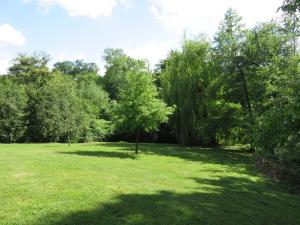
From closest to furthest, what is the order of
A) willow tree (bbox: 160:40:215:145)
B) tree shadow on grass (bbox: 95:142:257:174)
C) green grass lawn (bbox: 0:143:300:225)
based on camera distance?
1. green grass lawn (bbox: 0:143:300:225)
2. tree shadow on grass (bbox: 95:142:257:174)
3. willow tree (bbox: 160:40:215:145)

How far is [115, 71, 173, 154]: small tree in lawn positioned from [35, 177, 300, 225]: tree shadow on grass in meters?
8.33

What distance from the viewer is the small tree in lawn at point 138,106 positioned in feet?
64.7

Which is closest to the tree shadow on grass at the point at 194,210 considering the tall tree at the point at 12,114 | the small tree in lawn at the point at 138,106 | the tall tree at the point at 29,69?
the small tree in lawn at the point at 138,106

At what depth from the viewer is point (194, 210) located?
27.2ft

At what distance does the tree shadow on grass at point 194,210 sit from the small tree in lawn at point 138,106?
8325 millimetres

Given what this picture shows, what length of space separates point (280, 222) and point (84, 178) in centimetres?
580

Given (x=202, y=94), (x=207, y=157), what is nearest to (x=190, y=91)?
(x=202, y=94)

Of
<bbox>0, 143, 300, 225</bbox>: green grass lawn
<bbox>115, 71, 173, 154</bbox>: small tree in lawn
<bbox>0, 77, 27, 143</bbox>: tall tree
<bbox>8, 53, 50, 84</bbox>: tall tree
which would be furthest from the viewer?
<bbox>8, 53, 50, 84</bbox>: tall tree

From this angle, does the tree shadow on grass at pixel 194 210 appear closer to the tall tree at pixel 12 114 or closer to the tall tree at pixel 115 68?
the tall tree at pixel 12 114

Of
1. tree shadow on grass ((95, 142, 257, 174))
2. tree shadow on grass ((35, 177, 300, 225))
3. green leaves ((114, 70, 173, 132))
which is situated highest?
green leaves ((114, 70, 173, 132))

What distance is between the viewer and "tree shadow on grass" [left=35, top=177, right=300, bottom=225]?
7.03 meters

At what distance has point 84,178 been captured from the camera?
10.6 metres

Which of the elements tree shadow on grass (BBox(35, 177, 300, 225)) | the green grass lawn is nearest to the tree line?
the green grass lawn

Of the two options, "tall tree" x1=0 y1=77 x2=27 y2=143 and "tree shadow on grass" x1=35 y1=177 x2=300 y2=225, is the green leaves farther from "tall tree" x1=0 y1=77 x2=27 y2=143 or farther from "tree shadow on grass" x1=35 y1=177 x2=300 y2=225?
"tall tree" x1=0 y1=77 x2=27 y2=143
